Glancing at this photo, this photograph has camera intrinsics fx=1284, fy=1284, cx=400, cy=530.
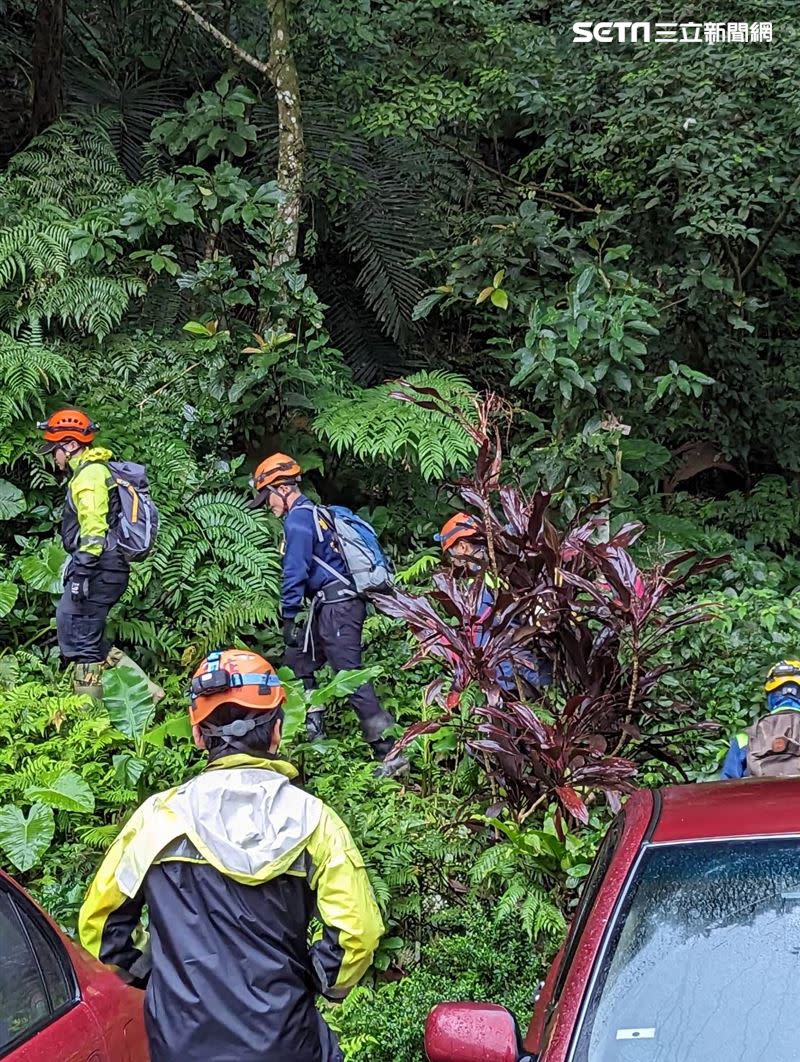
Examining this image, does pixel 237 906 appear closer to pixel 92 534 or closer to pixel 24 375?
pixel 92 534

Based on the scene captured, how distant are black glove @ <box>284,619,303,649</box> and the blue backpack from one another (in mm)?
494

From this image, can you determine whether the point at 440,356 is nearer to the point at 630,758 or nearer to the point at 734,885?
the point at 630,758

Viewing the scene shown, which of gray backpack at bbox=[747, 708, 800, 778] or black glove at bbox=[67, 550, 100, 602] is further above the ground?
black glove at bbox=[67, 550, 100, 602]

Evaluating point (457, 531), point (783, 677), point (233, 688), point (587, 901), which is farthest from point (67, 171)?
point (587, 901)

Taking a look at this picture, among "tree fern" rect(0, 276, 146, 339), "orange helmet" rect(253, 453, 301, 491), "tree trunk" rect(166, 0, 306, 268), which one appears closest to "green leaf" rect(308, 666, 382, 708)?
"orange helmet" rect(253, 453, 301, 491)

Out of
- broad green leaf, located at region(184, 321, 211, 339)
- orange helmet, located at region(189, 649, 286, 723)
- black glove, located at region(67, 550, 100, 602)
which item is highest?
broad green leaf, located at region(184, 321, 211, 339)

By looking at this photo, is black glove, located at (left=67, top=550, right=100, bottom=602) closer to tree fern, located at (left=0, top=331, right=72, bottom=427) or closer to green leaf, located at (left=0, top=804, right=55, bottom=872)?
green leaf, located at (left=0, top=804, right=55, bottom=872)

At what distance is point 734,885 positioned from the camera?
9.07ft

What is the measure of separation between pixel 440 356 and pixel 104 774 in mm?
6327

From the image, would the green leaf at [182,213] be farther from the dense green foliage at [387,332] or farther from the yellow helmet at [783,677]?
the yellow helmet at [783,677]

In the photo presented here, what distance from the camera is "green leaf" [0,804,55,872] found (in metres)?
5.82

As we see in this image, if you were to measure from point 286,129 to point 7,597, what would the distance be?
4226 millimetres

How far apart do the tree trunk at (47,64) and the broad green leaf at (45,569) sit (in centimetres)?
459

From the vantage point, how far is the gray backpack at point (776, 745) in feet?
17.2
